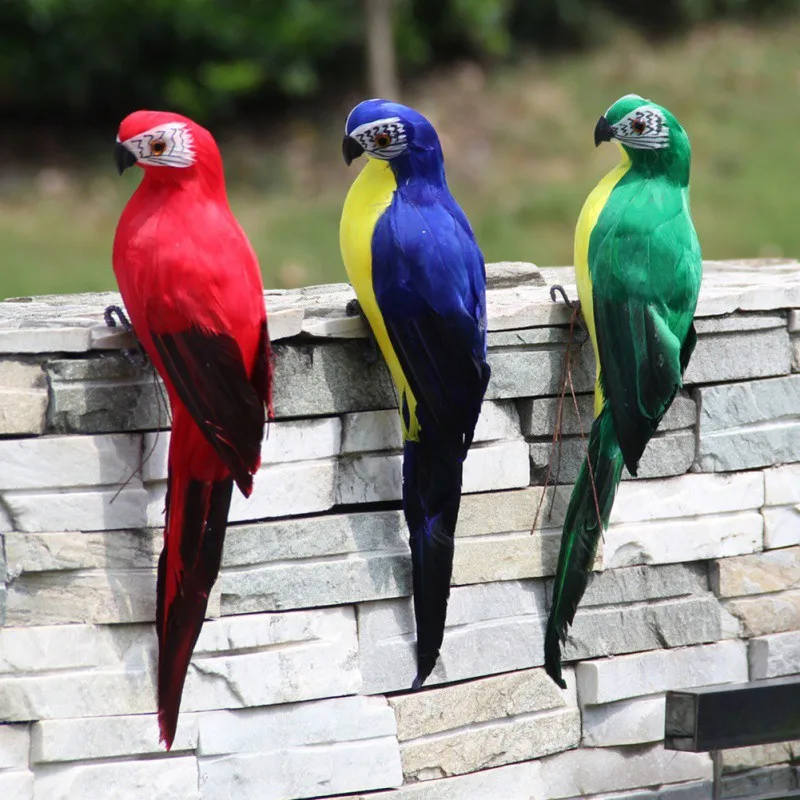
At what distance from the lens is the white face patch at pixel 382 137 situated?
2.00 meters

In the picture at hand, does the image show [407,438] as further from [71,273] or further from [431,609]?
[71,273]

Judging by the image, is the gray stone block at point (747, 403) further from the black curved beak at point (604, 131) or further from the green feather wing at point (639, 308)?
the black curved beak at point (604, 131)

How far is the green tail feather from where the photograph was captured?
2.15 m

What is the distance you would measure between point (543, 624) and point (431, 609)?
26 centimetres

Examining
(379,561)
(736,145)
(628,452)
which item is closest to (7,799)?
(379,561)

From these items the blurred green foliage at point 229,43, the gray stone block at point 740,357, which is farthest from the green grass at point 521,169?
the gray stone block at point 740,357

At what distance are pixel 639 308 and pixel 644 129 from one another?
0.33 metres

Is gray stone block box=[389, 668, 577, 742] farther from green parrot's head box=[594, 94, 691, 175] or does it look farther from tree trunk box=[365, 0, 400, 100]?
tree trunk box=[365, 0, 400, 100]

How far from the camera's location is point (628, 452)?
2090 millimetres

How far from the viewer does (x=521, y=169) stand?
7137 millimetres

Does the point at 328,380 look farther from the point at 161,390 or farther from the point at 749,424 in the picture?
the point at 749,424

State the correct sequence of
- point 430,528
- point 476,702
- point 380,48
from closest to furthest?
point 430,528 → point 476,702 → point 380,48

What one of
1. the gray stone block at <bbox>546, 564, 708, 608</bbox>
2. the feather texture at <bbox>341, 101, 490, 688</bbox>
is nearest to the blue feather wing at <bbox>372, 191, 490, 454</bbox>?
the feather texture at <bbox>341, 101, 490, 688</bbox>

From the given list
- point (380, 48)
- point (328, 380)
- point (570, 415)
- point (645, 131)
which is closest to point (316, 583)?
point (328, 380)
